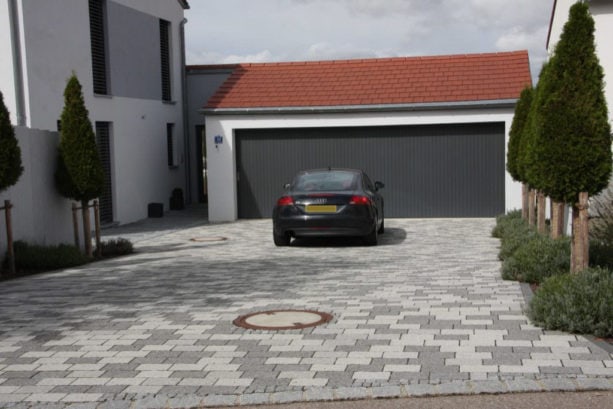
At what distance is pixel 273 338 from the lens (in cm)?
678

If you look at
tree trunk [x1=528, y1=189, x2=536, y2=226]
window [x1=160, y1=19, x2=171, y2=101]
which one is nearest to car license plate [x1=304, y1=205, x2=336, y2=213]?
tree trunk [x1=528, y1=189, x2=536, y2=226]

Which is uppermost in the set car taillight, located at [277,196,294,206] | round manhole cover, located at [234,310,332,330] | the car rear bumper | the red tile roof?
the red tile roof

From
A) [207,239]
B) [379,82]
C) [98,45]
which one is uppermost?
[98,45]

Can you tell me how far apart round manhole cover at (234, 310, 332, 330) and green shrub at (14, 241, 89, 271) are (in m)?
5.40

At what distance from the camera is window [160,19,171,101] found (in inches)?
949

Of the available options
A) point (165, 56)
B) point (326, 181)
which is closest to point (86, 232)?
point (326, 181)

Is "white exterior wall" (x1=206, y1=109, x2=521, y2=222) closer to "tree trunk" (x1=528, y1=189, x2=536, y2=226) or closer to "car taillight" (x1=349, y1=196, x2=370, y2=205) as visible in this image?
"tree trunk" (x1=528, y1=189, x2=536, y2=226)

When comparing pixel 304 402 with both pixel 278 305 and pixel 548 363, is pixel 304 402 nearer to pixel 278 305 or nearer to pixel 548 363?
pixel 548 363

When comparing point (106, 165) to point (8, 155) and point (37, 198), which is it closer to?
point (37, 198)

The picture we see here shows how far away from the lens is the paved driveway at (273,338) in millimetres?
5344


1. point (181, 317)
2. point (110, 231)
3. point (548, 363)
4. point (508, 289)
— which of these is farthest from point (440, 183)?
point (548, 363)

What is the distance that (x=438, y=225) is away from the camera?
1816cm

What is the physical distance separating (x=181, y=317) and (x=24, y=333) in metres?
1.49

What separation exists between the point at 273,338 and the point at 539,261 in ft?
12.8
